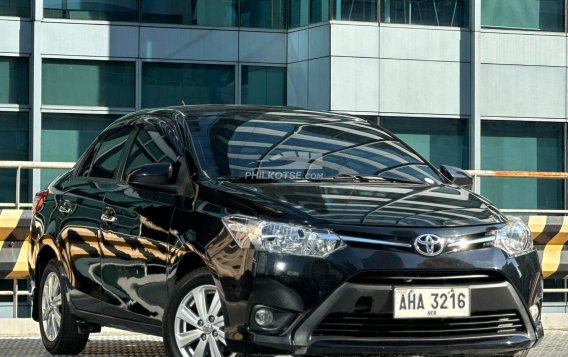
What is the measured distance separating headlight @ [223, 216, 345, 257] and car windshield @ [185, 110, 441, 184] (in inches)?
32.7

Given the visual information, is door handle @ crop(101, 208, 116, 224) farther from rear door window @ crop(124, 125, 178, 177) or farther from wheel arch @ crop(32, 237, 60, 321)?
wheel arch @ crop(32, 237, 60, 321)

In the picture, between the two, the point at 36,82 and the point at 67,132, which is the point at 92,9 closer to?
the point at 36,82

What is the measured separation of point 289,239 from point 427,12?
2393 cm

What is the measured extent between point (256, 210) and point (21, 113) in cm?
2415

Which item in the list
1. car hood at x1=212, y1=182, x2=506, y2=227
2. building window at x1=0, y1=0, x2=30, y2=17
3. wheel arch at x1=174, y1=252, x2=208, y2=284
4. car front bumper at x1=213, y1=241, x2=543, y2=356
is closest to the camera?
car front bumper at x1=213, y1=241, x2=543, y2=356

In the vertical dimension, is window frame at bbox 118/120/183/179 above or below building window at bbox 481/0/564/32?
below

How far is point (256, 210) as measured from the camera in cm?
654

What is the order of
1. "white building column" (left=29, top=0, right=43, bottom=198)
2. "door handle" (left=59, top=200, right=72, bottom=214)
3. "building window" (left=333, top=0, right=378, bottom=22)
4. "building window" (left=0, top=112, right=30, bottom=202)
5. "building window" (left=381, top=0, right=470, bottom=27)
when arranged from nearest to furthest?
"door handle" (left=59, top=200, right=72, bottom=214) → "building window" (left=333, top=0, right=378, bottom=22) → "building window" (left=381, top=0, right=470, bottom=27) → "white building column" (left=29, top=0, right=43, bottom=198) → "building window" (left=0, top=112, right=30, bottom=202)

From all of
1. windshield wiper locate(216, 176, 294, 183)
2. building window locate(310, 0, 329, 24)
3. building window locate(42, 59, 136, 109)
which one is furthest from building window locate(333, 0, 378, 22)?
windshield wiper locate(216, 176, 294, 183)

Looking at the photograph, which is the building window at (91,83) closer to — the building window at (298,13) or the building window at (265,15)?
the building window at (265,15)

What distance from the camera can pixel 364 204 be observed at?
669 cm

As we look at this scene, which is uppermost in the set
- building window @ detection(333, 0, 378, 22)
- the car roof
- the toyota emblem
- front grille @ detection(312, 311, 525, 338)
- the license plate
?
building window @ detection(333, 0, 378, 22)

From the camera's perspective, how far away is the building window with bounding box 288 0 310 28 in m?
30.2

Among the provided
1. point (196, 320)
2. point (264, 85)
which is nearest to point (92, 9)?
point (264, 85)
